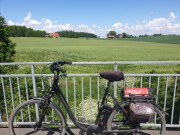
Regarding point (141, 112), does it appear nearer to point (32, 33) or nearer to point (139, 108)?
point (139, 108)

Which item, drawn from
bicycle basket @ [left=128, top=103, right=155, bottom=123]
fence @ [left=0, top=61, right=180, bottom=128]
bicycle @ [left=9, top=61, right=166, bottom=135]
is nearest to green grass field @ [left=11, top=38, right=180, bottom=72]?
fence @ [left=0, top=61, right=180, bottom=128]

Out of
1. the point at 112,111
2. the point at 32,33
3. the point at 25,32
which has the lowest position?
the point at 112,111

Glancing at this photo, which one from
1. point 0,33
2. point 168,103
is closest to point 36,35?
point 0,33

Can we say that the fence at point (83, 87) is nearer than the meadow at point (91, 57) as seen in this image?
Yes

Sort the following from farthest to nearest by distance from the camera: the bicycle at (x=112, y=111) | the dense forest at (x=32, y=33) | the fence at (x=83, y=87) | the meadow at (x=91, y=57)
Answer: the dense forest at (x=32, y=33) < the meadow at (x=91, y=57) < the fence at (x=83, y=87) < the bicycle at (x=112, y=111)

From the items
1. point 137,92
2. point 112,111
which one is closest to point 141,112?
point 137,92

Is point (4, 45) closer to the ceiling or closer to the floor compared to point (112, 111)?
closer to the ceiling

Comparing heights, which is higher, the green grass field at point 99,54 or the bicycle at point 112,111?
the bicycle at point 112,111

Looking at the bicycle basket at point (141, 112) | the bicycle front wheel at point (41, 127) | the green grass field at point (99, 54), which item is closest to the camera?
the bicycle basket at point (141, 112)

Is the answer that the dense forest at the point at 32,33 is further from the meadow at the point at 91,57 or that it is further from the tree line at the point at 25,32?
the meadow at the point at 91,57

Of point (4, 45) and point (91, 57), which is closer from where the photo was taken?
point (4, 45)

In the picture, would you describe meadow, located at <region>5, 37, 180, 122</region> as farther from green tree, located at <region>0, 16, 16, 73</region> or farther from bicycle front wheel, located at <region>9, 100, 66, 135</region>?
green tree, located at <region>0, 16, 16, 73</region>

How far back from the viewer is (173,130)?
4512mm

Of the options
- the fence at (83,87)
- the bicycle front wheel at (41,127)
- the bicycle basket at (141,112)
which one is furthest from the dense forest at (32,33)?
the bicycle basket at (141,112)
